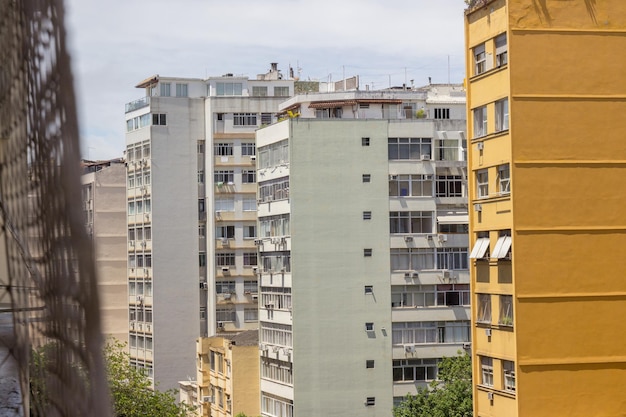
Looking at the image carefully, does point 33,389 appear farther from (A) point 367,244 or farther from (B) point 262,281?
(B) point 262,281

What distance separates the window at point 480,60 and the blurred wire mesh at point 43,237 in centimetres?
2037

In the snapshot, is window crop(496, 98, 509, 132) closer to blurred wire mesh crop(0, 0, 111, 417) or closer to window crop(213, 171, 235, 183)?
blurred wire mesh crop(0, 0, 111, 417)

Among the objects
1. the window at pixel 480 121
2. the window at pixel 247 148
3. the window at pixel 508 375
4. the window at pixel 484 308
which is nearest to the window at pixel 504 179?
the window at pixel 480 121

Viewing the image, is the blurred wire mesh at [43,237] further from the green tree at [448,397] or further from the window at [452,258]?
the window at [452,258]

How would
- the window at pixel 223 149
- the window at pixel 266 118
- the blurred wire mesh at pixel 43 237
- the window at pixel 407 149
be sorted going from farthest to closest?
the window at pixel 266 118, the window at pixel 223 149, the window at pixel 407 149, the blurred wire mesh at pixel 43 237

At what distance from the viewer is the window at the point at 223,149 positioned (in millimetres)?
48281

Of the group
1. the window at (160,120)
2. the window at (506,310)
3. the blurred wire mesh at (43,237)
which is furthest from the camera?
the window at (160,120)

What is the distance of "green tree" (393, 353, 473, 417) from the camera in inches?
1136

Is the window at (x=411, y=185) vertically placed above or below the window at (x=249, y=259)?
above

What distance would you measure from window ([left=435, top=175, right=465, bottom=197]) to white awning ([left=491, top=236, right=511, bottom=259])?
15.6 metres

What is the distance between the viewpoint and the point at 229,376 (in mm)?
39375

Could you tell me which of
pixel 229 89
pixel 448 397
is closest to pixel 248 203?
pixel 229 89

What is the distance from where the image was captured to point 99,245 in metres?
1.25

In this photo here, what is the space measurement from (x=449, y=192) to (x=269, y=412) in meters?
8.59
